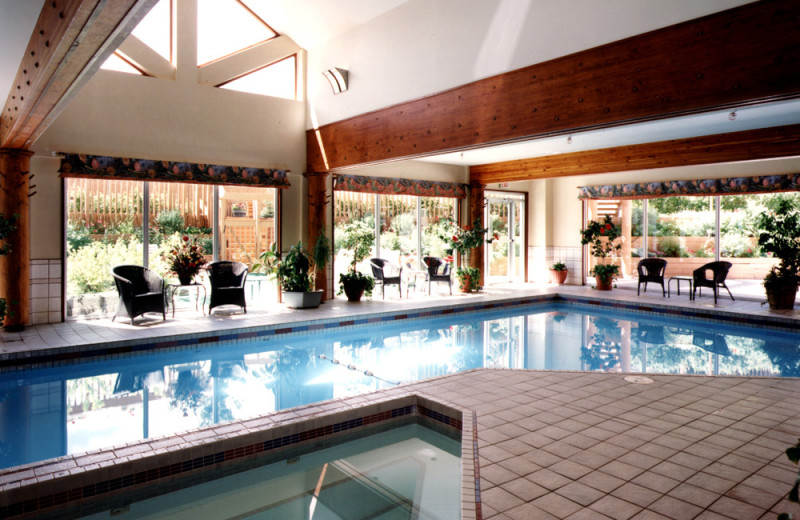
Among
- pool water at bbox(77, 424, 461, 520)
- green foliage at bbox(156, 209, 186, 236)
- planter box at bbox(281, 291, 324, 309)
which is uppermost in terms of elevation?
green foliage at bbox(156, 209, 186, 236)

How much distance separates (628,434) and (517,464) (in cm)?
100

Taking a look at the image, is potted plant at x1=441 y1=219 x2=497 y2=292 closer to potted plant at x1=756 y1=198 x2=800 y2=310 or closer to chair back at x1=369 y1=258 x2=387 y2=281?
chair back at x1=369 y1=258 x2=387 y2=281

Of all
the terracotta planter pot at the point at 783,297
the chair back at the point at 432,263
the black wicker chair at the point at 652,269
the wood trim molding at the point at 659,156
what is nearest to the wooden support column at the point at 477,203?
the wood trim molding at the point at 659,156

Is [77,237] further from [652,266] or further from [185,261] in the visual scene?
[652,266]

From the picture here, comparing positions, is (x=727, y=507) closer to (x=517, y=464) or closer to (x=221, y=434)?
(x=517, y=464)

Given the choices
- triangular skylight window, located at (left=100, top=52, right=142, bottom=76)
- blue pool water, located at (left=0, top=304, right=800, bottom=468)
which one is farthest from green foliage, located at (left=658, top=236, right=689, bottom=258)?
triangular skylight window, located at (left=100, top=52, right=142, bottom=76)

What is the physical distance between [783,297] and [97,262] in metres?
11.3

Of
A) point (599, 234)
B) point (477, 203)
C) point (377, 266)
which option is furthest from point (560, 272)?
point (377, 266)

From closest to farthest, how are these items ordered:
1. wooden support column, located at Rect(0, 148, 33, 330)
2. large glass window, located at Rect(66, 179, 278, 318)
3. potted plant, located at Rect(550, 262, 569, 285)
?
wooden support column, located at Rect(0, 148, 33, 330) → large glass window, located at Rect(66, 179, 278, 318) → potted plant, located at Rect(550, 262, 569, 285)

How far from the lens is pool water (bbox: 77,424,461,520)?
3.12 metres

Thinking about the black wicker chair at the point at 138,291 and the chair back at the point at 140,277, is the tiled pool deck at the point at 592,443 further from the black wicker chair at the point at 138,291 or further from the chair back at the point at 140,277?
the chair back at the point at 140,277

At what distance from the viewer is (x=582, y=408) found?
425cm

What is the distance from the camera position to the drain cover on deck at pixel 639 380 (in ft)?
16.5

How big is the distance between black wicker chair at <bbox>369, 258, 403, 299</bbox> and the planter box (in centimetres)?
151
